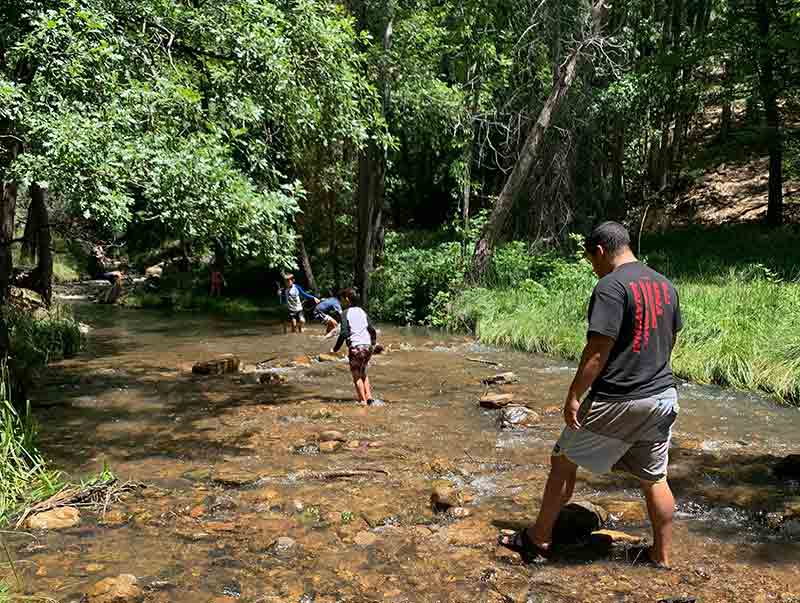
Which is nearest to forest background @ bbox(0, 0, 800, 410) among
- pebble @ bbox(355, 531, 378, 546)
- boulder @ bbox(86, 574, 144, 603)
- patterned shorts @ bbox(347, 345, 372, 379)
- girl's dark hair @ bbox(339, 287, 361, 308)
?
girl's dark hair @ bbox(339, 287, 361, 308)

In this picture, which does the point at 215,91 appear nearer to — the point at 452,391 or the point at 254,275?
the point at 452,391

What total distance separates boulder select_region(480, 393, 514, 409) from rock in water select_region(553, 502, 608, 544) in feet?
14.3

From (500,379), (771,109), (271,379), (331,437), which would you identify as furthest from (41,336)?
(771,109)

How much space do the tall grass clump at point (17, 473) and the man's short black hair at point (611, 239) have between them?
456cm

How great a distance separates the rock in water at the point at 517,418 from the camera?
812cm

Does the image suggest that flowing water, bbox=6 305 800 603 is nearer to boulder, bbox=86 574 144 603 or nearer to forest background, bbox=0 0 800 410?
boulder, bbox=86 574 144 603

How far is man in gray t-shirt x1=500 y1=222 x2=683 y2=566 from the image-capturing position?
3.94 m

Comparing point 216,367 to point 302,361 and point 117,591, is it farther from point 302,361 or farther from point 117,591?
point 117,591

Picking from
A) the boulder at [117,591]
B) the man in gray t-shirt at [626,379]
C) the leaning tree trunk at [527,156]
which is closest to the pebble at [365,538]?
the boulder at [117,591]

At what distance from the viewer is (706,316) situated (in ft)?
39.5

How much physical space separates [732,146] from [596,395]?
19030 millimetres

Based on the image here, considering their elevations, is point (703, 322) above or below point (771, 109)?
below

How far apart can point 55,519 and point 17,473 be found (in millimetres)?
792

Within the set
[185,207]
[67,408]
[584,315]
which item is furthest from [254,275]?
[185,207]
